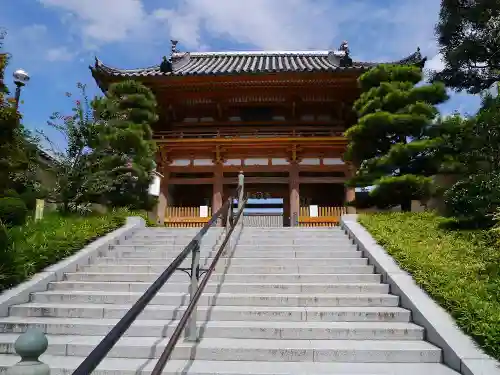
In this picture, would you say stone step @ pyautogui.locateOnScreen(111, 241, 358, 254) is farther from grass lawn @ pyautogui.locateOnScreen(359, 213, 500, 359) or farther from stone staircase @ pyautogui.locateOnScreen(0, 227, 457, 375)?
grass lawn @ pyautogui.locateOnScreen(359, 213, 500, 359)

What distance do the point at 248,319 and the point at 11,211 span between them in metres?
4.94

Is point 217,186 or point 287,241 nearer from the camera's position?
point 287,241

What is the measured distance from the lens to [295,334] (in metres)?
4.17

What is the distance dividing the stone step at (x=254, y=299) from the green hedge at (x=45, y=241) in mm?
585

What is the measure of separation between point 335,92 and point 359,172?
5.55 metres

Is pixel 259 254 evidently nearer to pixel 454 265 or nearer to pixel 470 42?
pixel 454 265

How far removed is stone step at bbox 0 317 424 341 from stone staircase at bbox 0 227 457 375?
11mm

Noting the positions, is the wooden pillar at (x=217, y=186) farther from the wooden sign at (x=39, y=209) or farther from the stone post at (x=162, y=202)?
the wooden sign at (x=39, y=209)

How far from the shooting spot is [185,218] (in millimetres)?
13438

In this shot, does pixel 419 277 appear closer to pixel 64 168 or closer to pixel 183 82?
pixel 64 168

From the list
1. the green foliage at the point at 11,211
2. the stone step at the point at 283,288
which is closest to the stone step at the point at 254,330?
the stone step at the point at 283,288

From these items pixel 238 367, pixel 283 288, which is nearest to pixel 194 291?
pixel 238 367

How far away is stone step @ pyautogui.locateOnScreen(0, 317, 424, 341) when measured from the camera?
4160 mm

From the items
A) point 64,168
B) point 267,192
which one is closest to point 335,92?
point 267,192
